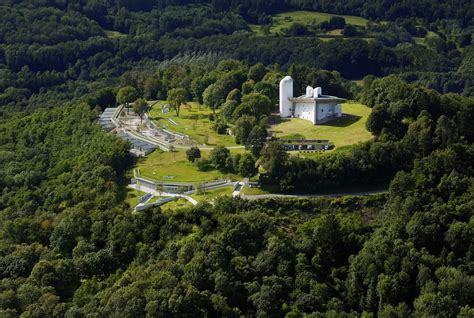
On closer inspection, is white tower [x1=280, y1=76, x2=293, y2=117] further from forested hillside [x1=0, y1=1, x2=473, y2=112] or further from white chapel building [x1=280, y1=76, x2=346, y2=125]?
forested hillside [x1=0, y1=1, x2=473, y2=112]

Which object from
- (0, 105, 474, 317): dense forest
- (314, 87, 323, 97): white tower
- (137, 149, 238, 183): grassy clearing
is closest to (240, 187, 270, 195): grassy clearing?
(0, 105, 474, 317): dense forest

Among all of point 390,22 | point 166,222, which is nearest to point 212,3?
point 390,22

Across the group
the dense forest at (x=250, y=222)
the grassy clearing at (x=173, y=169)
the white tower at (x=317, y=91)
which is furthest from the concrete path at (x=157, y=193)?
the white tower at (x=317, y=91)

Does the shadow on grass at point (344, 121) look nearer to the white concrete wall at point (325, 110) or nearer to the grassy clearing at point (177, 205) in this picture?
the white concrete wall at point (325, 110)

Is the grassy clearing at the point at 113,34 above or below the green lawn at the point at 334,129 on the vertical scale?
above

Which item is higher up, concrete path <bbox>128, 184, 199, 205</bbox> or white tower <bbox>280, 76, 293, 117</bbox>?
white tower <bbox>280, 76, 293, 117</bbox>

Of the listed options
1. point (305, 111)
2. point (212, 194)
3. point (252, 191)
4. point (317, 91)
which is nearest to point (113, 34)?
point (317, 91)
